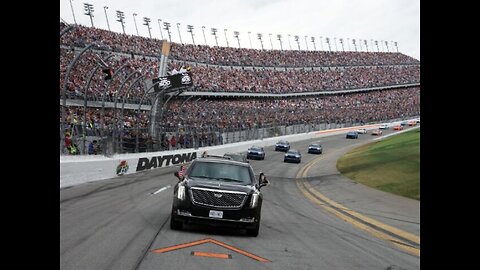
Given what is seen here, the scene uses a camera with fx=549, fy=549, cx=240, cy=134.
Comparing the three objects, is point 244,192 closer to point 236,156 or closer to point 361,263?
point 361,263

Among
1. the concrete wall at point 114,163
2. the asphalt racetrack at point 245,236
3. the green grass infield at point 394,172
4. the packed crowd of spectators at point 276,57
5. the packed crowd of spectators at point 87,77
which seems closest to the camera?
the asphalt racetrack at point 245,236

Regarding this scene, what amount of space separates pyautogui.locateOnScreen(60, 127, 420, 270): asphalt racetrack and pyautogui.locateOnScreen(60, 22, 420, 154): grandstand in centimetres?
587

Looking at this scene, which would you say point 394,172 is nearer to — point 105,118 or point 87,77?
point 105,118

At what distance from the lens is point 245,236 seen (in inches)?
445

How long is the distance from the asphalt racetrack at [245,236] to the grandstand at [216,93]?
5.87 metres

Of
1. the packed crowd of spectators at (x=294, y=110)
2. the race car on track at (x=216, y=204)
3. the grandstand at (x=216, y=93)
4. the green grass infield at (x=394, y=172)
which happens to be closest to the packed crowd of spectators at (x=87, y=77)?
the grandstand at (x=216, y=93)

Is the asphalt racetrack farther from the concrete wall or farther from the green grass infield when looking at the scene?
the concrete wall

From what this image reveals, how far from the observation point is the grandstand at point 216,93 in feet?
111

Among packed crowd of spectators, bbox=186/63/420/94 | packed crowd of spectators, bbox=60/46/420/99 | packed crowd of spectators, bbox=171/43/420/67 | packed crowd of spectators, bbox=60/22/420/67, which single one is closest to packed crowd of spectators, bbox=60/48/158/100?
packed crowd of spectators, bbox=60/46/420/99

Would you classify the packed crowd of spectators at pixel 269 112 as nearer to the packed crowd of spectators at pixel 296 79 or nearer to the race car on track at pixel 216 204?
the packed crowd of spectators at pixel 296 79

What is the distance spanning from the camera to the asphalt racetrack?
8484mm
